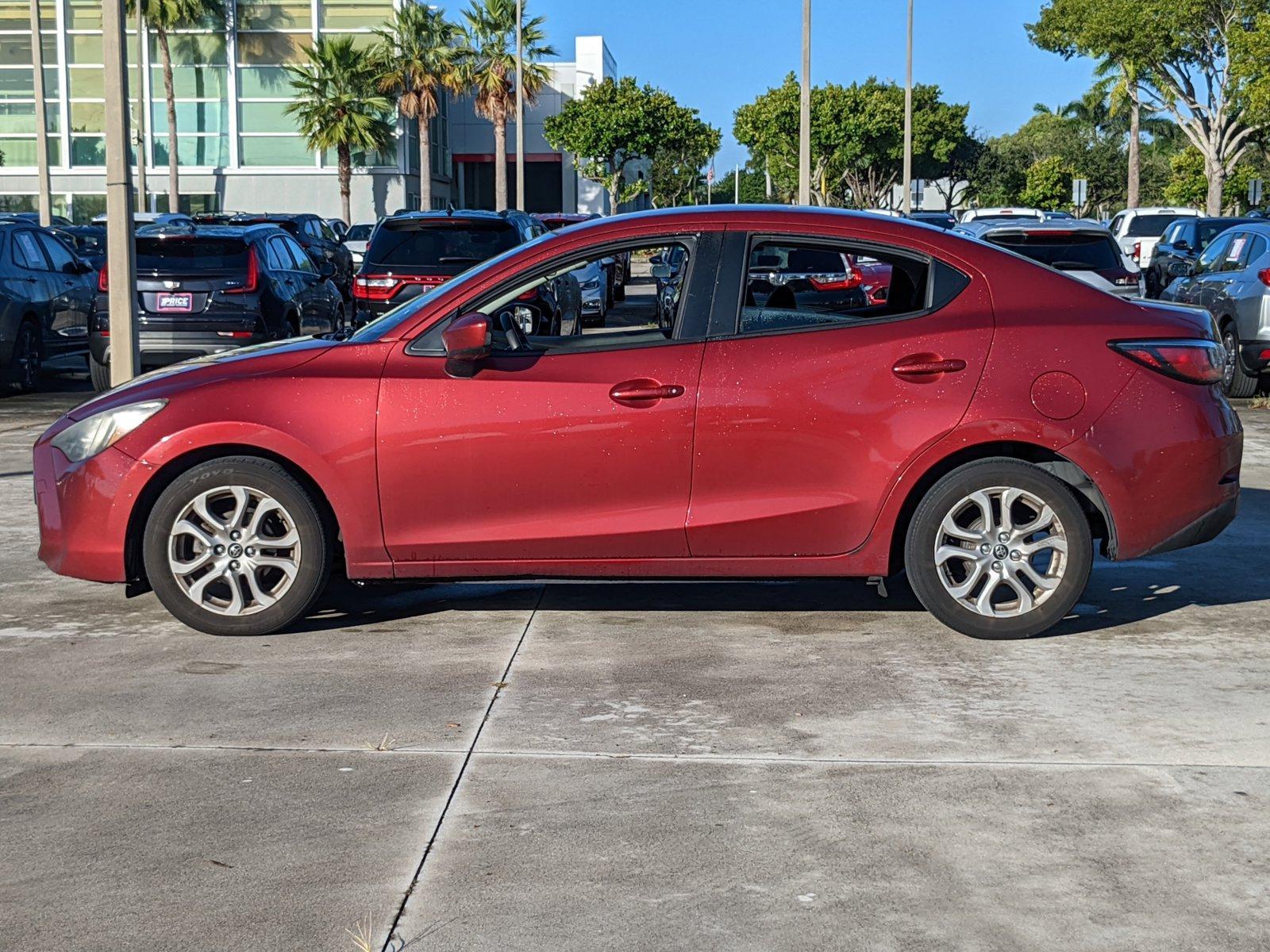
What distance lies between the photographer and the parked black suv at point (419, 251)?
16828 mm

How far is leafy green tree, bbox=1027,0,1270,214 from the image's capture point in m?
44.5

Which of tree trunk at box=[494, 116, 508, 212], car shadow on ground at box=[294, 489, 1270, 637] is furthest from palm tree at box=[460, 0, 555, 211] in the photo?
car shadow on ground at box=[294, 489, 1270, 637]

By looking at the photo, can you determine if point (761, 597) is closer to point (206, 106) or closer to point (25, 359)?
point (25, 359)

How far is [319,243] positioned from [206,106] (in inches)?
1177

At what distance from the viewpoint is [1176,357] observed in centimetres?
656

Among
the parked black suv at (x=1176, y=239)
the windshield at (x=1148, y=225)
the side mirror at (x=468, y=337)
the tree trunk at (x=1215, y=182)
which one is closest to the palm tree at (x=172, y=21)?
the windshield at (x=1148, y=225)

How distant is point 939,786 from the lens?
4.84 meters

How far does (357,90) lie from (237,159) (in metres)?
4.92

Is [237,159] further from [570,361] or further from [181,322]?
[570,361]

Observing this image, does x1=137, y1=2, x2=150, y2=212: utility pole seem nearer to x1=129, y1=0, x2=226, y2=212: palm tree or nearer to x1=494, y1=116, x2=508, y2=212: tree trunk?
x1=129, y1=0, x2=226, y2=212: palm tree

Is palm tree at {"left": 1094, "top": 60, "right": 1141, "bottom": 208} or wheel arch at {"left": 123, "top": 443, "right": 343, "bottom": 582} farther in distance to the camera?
palm tree at {"left": 1094, "top": 60, "right": 1141, "bottom": 208}

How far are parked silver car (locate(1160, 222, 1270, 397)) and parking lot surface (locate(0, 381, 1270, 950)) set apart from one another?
856 cm

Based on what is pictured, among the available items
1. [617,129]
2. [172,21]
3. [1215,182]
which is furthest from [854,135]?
[172,21]

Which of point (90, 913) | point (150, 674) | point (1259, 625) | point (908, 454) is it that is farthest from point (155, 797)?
point (1259, 625)
